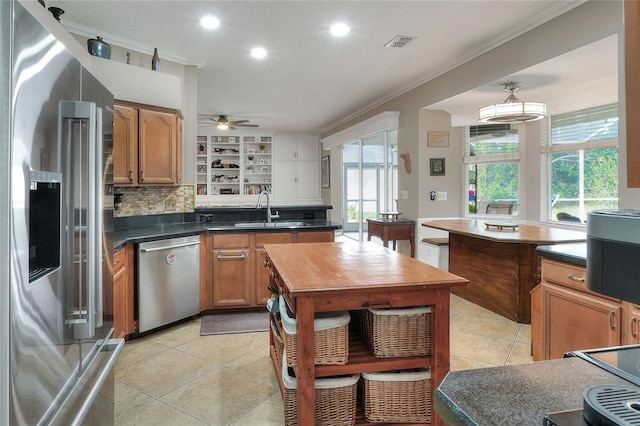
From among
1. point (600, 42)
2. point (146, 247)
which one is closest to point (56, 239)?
point (146, 247)

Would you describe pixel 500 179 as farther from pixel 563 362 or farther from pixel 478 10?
pixel 563 362

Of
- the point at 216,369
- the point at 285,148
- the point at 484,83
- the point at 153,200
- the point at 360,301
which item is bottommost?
the point at 216,369

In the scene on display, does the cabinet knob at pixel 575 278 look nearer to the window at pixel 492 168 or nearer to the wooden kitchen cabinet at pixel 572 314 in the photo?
the wooden kitchen cabinet at pixel 572 314

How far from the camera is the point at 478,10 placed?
3135 millimetres

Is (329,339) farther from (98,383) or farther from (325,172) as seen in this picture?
(325,172)

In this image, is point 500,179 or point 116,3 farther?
point 500,179

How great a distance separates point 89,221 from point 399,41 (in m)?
3.41

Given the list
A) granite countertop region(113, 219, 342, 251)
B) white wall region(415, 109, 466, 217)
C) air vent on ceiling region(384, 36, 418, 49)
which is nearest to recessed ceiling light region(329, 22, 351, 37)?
air vent on ceiling region(384, 36, 418, 49)

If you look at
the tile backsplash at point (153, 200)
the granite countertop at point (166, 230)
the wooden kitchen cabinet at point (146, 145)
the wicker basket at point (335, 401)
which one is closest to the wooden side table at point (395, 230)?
the granite countertop at point (166, 230)

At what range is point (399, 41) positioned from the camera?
377cm

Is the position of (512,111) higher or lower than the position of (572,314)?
higher

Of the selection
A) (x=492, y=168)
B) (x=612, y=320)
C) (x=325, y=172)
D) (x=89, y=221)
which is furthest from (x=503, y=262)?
(x=325, y=172)

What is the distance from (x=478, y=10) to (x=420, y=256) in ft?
10.4

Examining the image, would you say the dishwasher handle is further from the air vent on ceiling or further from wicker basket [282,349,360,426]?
the air vent on ceiling
